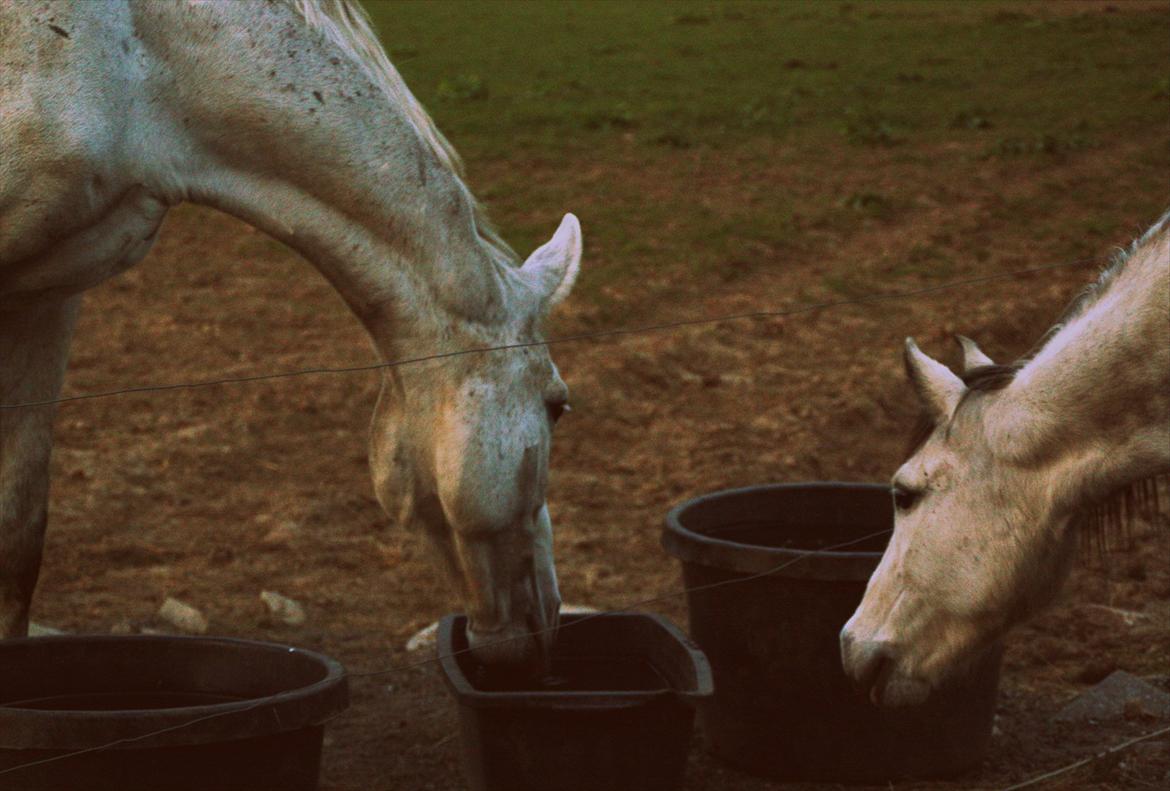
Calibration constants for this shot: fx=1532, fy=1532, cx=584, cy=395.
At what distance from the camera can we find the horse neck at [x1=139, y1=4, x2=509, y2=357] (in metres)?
3.34

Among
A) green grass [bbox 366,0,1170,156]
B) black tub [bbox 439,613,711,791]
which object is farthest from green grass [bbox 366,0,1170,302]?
black tub [bbox 439,613,711,791]

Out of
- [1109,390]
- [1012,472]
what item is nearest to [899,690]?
[1012,472]

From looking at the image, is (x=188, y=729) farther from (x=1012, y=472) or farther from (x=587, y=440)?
(x=587, y=440)

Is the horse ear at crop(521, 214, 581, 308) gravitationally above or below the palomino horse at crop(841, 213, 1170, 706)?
above

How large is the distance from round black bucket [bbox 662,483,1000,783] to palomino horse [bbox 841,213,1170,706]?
48 cm

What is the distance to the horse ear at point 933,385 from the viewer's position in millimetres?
3139

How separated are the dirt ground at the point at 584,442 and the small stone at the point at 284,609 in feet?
0.20

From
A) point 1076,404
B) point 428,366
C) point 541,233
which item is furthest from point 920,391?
point 541,233

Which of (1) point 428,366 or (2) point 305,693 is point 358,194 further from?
(2) point 305,693

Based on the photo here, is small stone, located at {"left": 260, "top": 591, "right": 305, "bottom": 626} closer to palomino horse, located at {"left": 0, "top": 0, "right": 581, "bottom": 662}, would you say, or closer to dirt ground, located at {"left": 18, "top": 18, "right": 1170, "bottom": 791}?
dirt ground, located at {"left": 18, "top": 18, "right": 1170, "bottom": 791}

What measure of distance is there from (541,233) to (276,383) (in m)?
2.71

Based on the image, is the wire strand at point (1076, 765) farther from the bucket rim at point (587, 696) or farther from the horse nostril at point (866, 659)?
the bucket rim at point (587, 696)

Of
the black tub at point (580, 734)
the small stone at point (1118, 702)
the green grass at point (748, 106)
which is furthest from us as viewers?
the green grass at point (748, 106)

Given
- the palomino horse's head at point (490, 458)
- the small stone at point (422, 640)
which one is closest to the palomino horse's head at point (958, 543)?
the palomino horse's head at point (490, 458)
